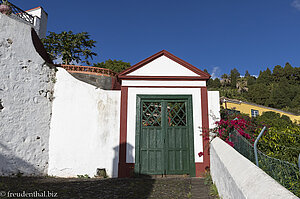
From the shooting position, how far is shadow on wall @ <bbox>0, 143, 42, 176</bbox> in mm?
4938

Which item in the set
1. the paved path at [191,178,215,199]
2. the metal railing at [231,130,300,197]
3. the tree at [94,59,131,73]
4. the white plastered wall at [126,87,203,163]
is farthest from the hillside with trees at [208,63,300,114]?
the metal railing at [231,130,300,197]

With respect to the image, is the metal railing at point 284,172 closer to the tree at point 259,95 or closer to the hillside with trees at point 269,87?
the hillside with trees at point 269,87

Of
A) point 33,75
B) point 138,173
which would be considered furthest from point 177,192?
point 33,75

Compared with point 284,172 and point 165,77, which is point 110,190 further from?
point 165,77

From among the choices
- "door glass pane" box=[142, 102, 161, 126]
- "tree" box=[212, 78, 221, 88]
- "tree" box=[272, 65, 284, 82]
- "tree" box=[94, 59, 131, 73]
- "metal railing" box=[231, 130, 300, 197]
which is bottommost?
"metal railing" box=[231, 130, 300, 197]

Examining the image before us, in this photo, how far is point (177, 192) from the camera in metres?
3.95

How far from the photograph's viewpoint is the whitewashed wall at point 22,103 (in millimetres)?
5102

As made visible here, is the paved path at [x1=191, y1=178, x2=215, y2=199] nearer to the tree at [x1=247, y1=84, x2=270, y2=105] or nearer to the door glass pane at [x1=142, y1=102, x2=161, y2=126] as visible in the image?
the door glass pane at [x1=142, y1=102, x2=161, y2=126]

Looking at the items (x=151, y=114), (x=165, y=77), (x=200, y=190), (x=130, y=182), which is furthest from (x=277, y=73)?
(x=130, y=182)

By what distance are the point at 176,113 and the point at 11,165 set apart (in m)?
4.40

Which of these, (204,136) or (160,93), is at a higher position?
(160,93)

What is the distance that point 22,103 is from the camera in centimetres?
Answer: 546

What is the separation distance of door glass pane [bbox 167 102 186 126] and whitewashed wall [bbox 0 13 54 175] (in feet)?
11.4

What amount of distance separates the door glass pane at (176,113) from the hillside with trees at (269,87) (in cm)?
2595
